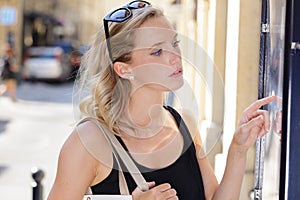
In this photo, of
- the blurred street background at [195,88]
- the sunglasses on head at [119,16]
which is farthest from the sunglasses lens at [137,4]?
the blurred street background at [195,88]

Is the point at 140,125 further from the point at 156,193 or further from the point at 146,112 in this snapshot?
the point at 156,193

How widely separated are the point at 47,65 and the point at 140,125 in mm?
20837

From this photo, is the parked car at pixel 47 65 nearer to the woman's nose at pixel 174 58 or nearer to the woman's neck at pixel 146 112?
the woman's neck at pixel 146 112

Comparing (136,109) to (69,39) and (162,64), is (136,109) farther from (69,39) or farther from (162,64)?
(69,39)

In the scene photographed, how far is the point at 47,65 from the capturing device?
22.2 meters

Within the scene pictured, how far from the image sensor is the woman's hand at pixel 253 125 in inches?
68.4

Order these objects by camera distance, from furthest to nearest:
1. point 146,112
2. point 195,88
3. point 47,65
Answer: point 47,65 → point 195,88 → point 146,112

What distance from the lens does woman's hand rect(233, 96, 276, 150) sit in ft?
5.70

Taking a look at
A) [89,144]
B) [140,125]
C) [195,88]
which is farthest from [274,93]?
[195,88]

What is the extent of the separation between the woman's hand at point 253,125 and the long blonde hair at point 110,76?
0.36m

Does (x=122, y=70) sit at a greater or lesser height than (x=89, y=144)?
greater

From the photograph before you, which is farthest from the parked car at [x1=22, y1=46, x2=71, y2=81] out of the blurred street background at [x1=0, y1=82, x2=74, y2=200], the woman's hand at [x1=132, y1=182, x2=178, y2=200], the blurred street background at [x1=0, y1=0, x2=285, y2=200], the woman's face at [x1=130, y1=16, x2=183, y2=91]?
the woman's hand at [x1=132, y1=182, x2=178, y2=200]

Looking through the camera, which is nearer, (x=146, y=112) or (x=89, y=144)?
(x=89, y=144)

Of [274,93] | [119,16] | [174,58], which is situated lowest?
[274,93]
